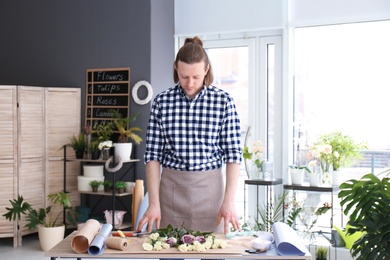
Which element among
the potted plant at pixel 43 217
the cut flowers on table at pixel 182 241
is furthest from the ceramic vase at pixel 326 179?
the cut flowers on table at pixel 182 241

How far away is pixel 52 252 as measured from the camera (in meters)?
2.53

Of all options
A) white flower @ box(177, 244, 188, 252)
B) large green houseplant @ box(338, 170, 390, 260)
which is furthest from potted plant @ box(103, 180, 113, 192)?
white flower @ box(177, 244, 188, 252)

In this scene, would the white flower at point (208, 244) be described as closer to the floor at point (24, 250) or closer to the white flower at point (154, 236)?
the white flower at point (154, 236)

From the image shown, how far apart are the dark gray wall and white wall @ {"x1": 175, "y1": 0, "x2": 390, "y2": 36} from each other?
0.76 feet

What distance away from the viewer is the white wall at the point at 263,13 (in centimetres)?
591

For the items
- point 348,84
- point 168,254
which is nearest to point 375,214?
point 168,254

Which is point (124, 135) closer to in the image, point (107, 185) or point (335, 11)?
point (107, 185)

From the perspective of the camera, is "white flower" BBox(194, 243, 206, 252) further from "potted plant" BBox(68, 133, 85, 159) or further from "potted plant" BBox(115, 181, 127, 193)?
"potted plant" BBox(68, 133, 85, 159)

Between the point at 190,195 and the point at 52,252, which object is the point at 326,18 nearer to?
the point at 190,195

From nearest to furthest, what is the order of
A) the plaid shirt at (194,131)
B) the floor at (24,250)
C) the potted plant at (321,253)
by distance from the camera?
the plaid shirt at (194,131) → the potted plant at (321,253) → the floor at (24,250)

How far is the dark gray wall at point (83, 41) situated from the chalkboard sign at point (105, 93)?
77 mm

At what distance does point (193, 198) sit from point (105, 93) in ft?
13.8

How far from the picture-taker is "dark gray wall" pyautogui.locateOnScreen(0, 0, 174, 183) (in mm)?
6789

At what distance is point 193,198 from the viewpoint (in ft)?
9.84
